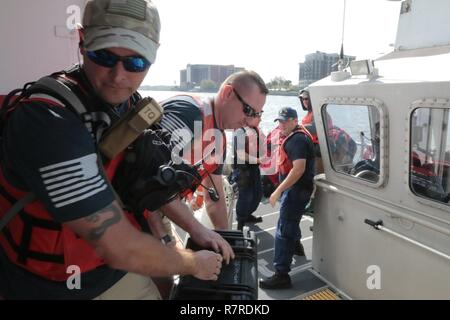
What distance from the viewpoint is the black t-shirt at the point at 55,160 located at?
999 mm

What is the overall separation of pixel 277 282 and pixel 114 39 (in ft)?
11.3

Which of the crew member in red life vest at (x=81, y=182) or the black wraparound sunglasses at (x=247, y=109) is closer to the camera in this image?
the crew member in red life vest at (x=81, y=182)

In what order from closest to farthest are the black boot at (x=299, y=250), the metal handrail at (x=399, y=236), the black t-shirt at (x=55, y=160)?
the black t-shirt at (x=55, y=160) < the metal handrail at (x=399, y=236) < the black boot at (x=299, y=250)

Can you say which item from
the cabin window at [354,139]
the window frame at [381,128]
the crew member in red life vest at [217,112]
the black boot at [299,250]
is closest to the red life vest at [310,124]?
the black boot at [299,250]

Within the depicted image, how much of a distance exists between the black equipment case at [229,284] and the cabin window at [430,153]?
66.4 inches

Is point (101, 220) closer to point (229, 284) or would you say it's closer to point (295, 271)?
point (229, 284)

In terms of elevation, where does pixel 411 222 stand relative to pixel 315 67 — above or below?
below

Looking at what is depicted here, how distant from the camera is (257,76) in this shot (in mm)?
2402

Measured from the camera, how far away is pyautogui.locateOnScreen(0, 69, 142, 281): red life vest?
1149 mm

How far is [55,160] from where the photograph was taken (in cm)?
100

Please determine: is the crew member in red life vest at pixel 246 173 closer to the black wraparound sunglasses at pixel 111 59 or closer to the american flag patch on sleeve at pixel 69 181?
the black wraparound sunglasses at pixel 111 59
